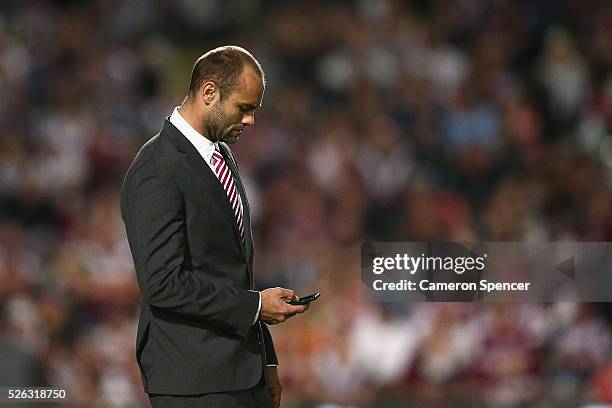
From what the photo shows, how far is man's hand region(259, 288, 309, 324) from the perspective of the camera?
77.4 inches

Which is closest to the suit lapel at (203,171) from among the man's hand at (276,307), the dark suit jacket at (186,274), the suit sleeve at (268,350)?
the dark suit jacket at (186,274)

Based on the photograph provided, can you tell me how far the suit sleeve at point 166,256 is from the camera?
6.19 ft

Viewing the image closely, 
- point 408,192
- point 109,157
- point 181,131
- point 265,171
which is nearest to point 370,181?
point 408,192

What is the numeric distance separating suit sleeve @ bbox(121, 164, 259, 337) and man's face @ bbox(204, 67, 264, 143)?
145 mm

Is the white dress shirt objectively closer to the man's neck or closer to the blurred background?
the man's neck

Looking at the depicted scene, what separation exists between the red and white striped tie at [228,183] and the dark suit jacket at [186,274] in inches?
1.3

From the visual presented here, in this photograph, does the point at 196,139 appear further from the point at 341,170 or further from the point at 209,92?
the point at 341,170

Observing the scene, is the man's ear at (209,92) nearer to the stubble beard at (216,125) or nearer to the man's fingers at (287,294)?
the stubble beard at (216,125)

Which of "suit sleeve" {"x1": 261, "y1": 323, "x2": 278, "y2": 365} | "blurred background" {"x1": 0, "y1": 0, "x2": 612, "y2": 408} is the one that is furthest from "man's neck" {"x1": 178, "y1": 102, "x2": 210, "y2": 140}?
"blurred background" {"x1": 0, "y1": 0, "x2": 612, "y2": 408}

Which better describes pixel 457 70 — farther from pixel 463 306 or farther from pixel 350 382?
pixel 350 382

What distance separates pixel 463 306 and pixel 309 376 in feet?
2.47

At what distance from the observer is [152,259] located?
1.89 m

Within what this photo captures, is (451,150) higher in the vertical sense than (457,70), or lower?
lower

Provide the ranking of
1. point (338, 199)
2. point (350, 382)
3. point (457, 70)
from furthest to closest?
point (457, 70)
point (338, 199)
point (350, 382)
